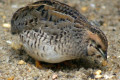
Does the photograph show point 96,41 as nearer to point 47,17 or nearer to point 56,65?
point 47,17

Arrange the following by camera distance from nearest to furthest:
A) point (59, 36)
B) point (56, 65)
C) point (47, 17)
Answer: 1. point (59, 36)
2. point (47, 17)
3. point (56, 65)

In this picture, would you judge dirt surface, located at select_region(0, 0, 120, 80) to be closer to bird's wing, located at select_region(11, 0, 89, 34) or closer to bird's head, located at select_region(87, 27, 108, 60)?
bird's head, located at select_region(87, 27, 108, 60)

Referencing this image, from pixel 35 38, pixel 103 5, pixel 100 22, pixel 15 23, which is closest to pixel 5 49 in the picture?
pixel 15 23

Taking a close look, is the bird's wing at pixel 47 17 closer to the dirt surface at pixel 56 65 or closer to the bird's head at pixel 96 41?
the bird's head at pixel 96 41

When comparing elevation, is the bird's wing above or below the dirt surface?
above

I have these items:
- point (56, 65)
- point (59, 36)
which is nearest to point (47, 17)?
point (59, 36)

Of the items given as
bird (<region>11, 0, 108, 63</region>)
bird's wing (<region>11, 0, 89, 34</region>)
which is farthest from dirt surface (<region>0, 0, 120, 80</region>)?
bird's wing (<region>11, 0, 89, 34</region>)

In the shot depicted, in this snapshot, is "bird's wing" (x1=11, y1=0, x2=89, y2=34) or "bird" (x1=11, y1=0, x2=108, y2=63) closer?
"bird" (x1=11, y1=0, x2=108, y2=63)
